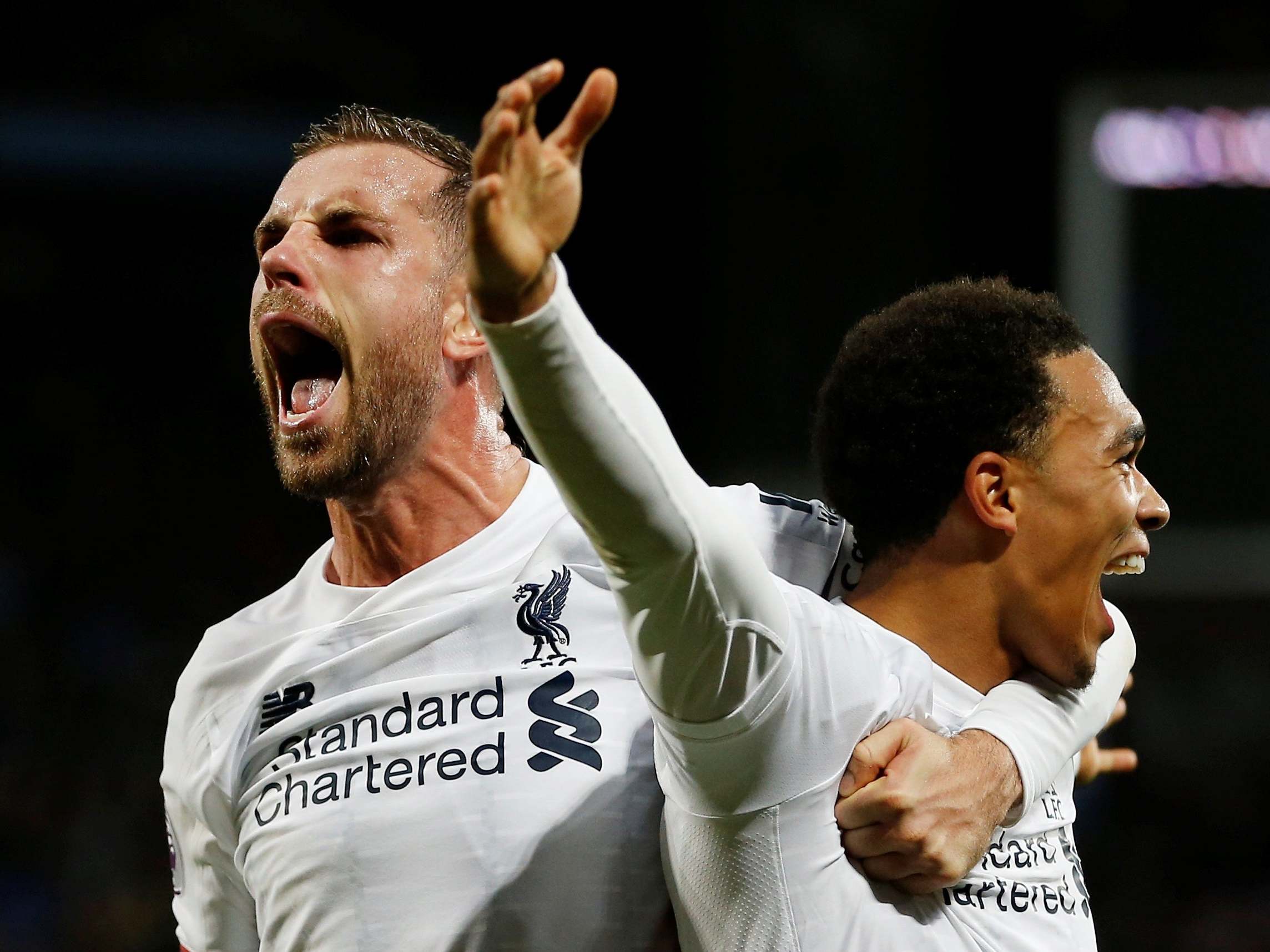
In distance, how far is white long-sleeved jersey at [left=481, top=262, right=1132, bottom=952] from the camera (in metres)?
1.12

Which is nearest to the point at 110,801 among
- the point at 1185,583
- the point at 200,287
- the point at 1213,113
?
the point at 200,287

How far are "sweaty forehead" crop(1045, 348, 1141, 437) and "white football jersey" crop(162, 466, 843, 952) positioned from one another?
38 cm

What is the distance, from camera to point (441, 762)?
1672 mm

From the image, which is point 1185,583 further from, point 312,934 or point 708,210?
point 312,934

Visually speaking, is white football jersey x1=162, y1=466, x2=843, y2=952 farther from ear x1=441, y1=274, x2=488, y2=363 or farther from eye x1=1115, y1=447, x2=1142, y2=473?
eye x1=1115, y1=447, x2=1142, y2=473

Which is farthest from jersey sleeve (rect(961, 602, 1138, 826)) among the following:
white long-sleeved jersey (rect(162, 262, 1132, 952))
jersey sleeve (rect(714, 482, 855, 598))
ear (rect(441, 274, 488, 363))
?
ear (rect(441, 274, 488, 363))

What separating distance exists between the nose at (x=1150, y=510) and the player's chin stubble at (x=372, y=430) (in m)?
0.91

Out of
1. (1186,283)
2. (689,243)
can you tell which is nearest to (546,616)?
(689,243)

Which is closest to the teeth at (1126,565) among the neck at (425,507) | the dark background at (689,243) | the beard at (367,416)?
the neck at (425,507)

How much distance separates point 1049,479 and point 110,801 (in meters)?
4.25

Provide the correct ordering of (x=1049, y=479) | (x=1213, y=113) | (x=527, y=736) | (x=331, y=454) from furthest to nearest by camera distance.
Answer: (x=1213, y=113) < (x=331, y=454) < (x=527, y=736) < (x=1049, y=479)

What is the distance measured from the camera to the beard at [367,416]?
6.17ft

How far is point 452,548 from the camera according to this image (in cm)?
192

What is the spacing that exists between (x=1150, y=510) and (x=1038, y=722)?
0.84ft
